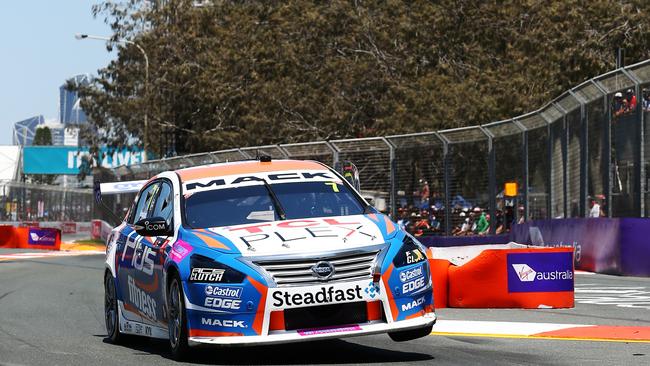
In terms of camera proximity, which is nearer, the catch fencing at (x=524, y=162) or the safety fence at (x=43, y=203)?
the catch fencing at (x=524, y=162)

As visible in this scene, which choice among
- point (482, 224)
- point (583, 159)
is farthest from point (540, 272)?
point (482, 224)

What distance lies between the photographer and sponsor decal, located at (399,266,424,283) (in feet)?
31.0

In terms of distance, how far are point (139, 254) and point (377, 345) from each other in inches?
81.9

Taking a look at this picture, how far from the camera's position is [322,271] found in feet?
30.0

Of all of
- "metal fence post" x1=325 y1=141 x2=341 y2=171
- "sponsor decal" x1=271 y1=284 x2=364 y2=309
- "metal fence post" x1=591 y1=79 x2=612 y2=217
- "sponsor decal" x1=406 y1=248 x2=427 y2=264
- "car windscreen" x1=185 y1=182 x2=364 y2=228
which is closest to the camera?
"sponsor decal" x1=271 y1=284 x2=364 y2=309

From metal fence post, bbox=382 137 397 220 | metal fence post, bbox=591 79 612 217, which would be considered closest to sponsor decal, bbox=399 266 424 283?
metal fence post, bbox=591 79 612 217

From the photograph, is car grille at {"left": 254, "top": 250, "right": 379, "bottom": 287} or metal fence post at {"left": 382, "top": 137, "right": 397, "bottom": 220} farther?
metal fence post at {"left": 382, "top": 137, "right": 397, "bottom": 220}

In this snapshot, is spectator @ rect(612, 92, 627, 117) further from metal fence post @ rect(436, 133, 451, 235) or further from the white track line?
the white track line

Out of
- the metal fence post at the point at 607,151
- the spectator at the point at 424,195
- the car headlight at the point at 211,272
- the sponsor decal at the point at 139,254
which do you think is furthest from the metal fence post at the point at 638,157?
the car headlight at the point at 211,272

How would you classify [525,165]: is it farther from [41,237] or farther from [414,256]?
[41,237]

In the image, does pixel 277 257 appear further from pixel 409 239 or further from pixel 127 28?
pixel 127 28

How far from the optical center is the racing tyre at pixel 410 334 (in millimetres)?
9682

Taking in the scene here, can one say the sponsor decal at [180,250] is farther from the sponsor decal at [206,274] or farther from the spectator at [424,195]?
the spectator at [424,195]

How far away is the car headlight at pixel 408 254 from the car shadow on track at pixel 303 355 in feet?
2.29
